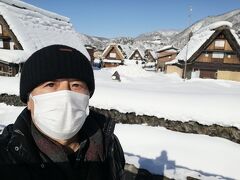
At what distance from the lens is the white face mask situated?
1673 millimetres

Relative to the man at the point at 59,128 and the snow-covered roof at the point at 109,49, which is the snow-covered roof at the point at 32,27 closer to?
the man at the point at 59,128

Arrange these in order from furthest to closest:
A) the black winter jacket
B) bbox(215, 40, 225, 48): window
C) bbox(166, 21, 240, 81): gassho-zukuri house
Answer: bbox(215, 40, 225, 48): window → bbox(166, 21, 240, 81): gassho-zukuri house → the black winter jacket

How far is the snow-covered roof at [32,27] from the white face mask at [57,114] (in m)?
17.1

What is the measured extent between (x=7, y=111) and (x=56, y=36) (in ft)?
44.1

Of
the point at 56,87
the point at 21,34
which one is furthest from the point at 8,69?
the point at 56,87

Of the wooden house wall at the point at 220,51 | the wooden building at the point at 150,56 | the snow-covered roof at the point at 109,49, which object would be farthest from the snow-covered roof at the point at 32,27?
the wooden building at the point at 150,56

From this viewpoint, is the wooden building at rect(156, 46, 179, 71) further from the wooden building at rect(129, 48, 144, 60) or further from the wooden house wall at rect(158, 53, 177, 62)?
the wooden building at rect(129, 48, 144, 60)

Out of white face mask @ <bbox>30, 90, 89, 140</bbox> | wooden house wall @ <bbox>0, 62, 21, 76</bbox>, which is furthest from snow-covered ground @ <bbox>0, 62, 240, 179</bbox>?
wooden house wall @ <bbox>0, 62, 21, 76</bbox>

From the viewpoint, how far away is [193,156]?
7.16 metres

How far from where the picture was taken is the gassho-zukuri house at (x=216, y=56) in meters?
23.6

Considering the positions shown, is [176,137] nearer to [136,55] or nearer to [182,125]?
[182,125]

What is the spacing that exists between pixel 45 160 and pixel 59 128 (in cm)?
22

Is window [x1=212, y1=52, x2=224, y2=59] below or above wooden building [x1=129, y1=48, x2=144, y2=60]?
below

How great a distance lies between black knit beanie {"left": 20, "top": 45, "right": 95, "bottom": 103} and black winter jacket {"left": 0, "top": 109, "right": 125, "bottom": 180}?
220 mm
